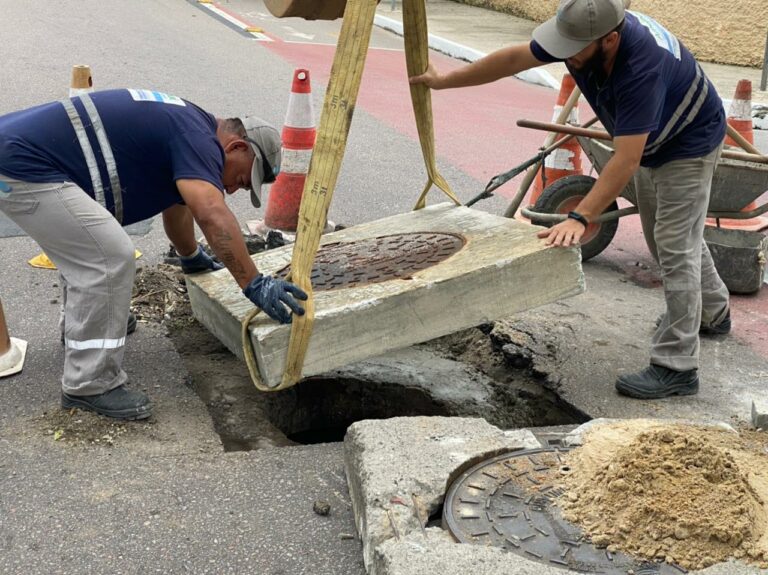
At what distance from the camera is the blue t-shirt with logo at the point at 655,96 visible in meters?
3.49

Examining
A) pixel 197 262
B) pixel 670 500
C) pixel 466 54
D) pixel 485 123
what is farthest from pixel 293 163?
pixel 466 54

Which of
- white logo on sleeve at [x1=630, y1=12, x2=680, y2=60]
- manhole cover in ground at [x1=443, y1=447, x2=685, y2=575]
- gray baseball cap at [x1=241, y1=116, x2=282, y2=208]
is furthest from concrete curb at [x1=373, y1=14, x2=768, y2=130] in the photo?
manhole cover in ground at [x1=443, y1=447, x2=685, y2=575]

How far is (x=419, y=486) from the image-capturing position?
9.43 feet

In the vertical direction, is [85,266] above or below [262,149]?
below

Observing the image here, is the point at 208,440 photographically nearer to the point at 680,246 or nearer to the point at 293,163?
the point at 680,246

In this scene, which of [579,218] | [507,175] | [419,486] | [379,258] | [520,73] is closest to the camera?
[419,486]

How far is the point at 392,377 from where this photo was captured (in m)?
4.26

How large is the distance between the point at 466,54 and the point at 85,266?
9.64m

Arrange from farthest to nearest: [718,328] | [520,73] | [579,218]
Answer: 1. [520,73]
2. [718,328]
3. [579,218]

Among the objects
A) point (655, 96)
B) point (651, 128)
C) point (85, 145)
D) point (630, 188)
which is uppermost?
point (655, 96)

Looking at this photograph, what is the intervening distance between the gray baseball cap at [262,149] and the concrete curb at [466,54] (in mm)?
7653

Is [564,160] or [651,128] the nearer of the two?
[651,128]

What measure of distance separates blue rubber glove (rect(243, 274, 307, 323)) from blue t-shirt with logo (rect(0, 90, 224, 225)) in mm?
393

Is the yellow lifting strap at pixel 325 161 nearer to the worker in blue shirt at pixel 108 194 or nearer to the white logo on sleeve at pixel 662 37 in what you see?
the worker in blue shirt at pixel 108 194
